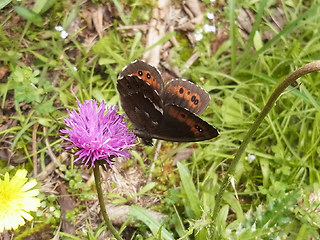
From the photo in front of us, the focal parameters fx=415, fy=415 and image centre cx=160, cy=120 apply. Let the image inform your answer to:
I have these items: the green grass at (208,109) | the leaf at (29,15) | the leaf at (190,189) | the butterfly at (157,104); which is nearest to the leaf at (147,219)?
the green grass at (208,109)

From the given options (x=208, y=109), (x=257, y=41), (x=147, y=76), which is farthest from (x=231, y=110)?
(x=147, y=76)

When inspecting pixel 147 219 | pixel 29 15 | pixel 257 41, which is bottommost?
pixel 147 219

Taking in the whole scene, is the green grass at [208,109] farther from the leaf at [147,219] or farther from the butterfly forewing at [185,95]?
the butterfly forewing at [185,95]

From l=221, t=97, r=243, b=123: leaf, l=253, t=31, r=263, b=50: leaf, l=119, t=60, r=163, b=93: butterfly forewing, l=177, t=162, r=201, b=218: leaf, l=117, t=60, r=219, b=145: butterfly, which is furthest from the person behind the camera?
l=253, t=31, r=263, b=50: leaf

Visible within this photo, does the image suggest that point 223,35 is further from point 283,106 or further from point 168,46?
point 283,106

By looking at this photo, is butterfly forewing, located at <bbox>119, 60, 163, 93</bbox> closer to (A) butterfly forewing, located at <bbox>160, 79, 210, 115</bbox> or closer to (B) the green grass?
(A) butterfly forewing, located at <bbox>160, 79, 210, 115</bbox>

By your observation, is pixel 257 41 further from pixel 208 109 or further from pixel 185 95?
pixel 185 95

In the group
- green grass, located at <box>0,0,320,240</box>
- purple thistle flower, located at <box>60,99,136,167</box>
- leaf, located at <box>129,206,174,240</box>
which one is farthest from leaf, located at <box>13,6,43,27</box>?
leaf, located at <box>129,206,174,240</box>
